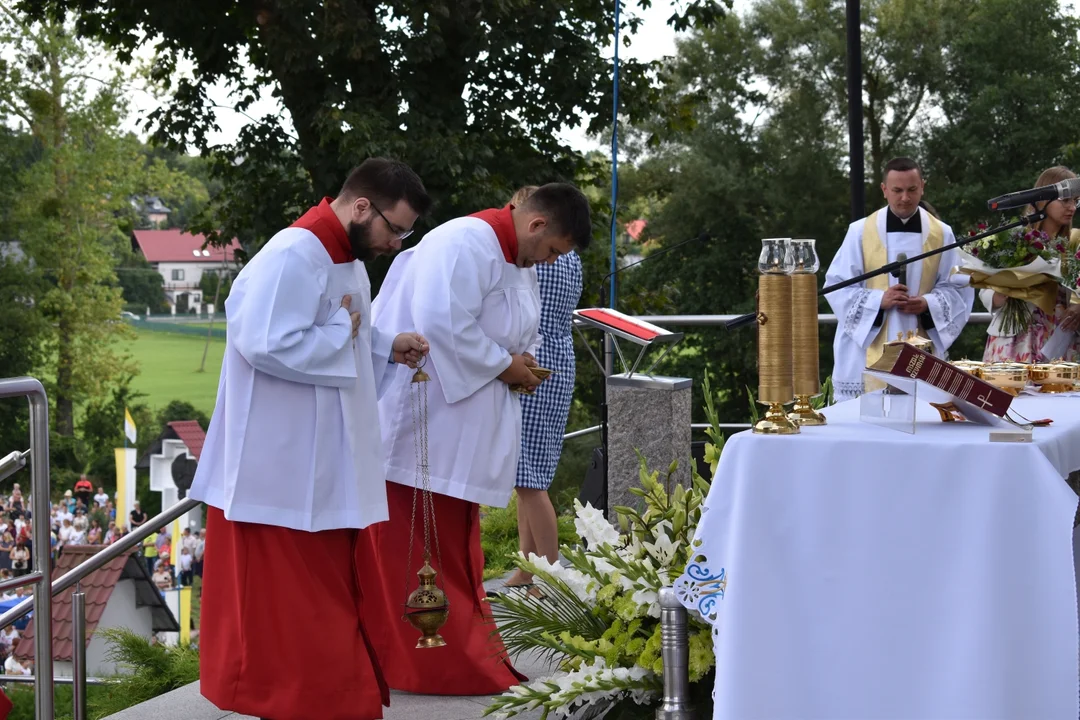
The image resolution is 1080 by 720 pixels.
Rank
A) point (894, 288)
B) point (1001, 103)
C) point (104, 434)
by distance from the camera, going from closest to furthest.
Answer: point (894, 288) → point (1001, 103) → point (104, 434)

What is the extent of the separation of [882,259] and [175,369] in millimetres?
47552

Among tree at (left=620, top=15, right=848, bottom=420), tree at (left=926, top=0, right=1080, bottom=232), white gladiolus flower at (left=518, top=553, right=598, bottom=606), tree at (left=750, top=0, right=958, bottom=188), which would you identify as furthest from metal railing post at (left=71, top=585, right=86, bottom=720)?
tree at (left=750, top=0, right=958, bottom=188)

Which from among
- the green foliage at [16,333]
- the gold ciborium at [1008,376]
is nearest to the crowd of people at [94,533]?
the green foliage at [16,333]

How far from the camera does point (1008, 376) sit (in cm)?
342

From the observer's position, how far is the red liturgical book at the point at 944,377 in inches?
107

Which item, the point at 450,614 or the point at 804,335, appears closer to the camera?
the point at 804,335

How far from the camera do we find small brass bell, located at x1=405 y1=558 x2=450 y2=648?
13.0ft

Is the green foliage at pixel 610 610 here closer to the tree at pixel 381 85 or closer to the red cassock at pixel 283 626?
the red cassock at pixel 283 626

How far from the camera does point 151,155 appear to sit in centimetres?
4131

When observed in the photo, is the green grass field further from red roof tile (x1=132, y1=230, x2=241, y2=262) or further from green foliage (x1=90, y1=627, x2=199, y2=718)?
green foliage (x1=90, y1=627, x2=199, y2=718)

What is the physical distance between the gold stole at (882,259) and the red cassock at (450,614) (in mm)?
2391

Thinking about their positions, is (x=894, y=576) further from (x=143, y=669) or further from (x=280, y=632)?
(x=143, y=669)

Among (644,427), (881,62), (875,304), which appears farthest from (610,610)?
(881,62)

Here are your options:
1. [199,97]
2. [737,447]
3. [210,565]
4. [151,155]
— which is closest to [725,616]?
[737,447]
